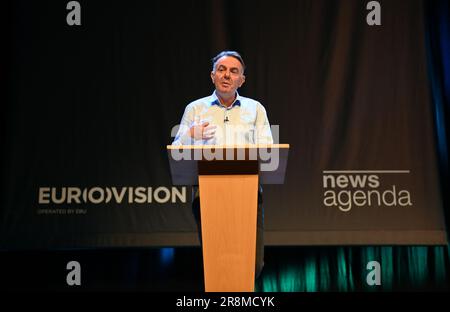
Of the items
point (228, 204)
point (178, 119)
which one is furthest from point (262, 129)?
point (178, 119)

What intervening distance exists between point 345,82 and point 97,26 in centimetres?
181

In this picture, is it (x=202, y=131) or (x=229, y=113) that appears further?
(x=229, y=113)

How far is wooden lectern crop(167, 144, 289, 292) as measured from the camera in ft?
6.45

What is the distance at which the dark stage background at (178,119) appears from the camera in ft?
11.3

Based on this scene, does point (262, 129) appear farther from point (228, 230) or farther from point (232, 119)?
point (228, 230)

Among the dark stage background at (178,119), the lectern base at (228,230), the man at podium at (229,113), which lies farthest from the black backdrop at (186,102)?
the lectern base at (228,230)

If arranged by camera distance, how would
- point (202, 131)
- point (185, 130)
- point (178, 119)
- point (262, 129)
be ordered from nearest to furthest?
point (202, 131) < point (185, 130) < point (262, 129) < point (178, 119)

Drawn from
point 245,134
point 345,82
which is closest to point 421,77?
point 345,82

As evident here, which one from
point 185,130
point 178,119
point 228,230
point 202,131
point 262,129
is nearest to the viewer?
point 228,230

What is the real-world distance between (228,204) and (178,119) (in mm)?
1691

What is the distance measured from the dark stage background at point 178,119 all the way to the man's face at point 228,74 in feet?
2.73

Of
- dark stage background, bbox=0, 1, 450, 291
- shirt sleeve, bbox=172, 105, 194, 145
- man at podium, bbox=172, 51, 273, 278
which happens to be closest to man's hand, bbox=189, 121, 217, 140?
shirt sleeve, bbox=172, 105, 194, 145

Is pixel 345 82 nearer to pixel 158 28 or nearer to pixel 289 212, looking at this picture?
pixel 289 212

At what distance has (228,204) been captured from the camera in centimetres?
201
